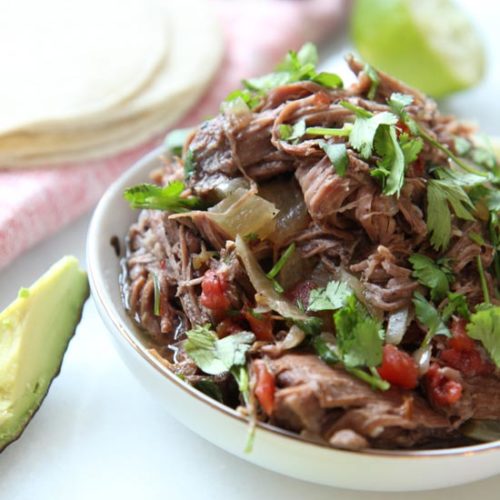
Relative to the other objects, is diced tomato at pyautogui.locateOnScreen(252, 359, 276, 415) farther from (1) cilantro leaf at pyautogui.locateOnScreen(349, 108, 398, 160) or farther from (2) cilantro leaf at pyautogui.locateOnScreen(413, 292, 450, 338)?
(1) cilantro leaf at pyautogui.locateOnScreen(349, 108, 398, 160)

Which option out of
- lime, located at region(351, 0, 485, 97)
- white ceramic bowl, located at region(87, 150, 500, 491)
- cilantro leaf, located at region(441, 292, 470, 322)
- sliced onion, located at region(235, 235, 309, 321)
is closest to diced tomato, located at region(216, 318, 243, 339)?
sliced onion, located at region(235, 235, 309, 321)

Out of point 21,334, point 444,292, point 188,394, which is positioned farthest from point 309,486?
point 21,334

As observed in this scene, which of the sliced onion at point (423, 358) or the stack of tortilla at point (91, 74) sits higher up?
the stack of tortilla at point (91, 74)

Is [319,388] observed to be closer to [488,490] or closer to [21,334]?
[488,490]

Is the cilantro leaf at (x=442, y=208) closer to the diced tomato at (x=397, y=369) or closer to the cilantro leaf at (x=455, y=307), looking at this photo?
the cilantro leaf at (x=455, y=307)

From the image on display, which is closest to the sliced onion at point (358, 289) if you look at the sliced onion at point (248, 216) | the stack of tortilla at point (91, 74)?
the sliced onion at point (248, 216)

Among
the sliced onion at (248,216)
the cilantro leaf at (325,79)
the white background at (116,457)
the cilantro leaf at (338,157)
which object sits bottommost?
the white background at (116,457)
